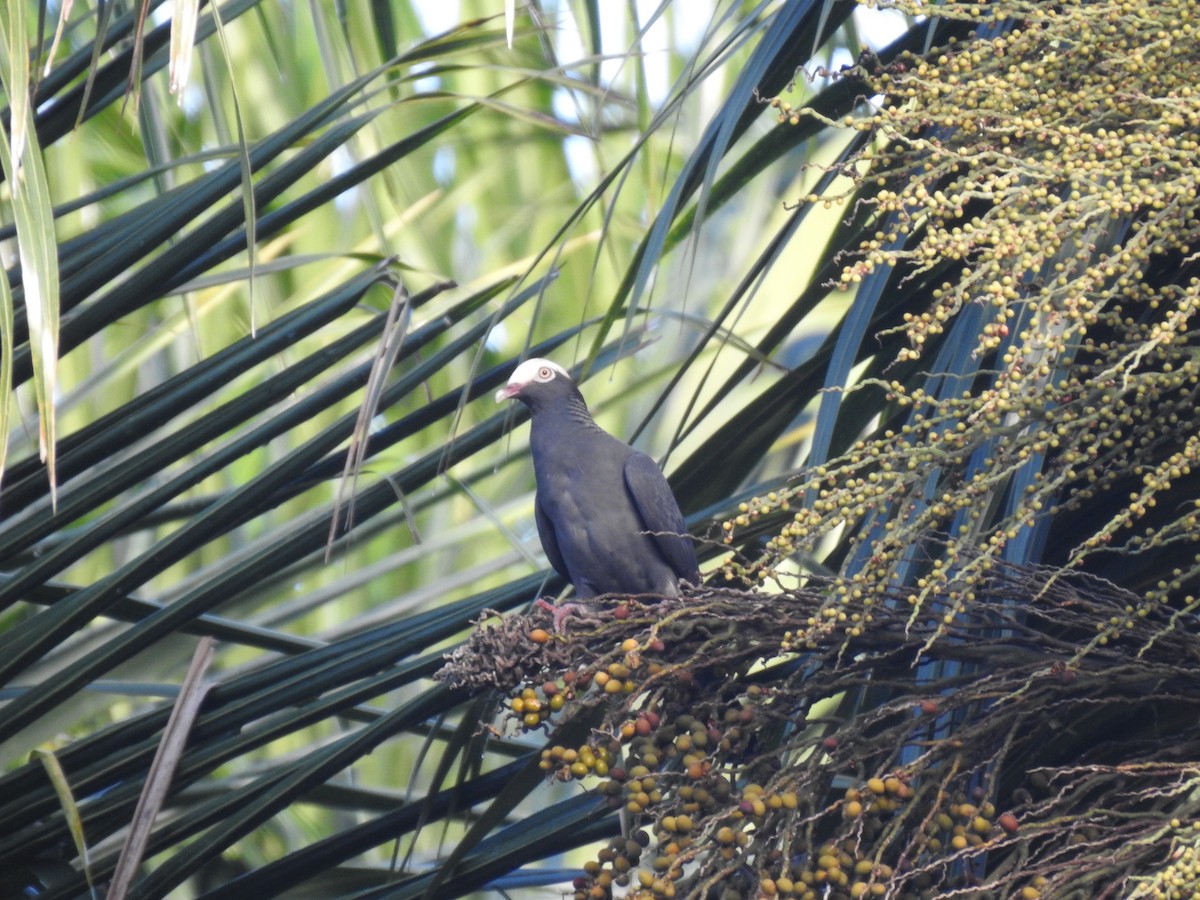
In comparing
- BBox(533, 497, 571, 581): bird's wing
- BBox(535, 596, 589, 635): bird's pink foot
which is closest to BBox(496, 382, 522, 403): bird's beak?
BBox(533, 497, 571, 581): bird's wing

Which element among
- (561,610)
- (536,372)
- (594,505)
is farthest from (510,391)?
(561,610)

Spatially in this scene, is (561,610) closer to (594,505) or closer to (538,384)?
(594,505)

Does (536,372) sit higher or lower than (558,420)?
higher

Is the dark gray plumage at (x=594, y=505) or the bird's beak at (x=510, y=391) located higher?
the bird's beak at (x=510, y=391)

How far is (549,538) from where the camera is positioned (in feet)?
9.57

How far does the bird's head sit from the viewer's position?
114 inches

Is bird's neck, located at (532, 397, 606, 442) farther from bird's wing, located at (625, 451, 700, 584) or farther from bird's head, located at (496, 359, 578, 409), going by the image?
bird's wing, located at (625, 451, 700, 584)

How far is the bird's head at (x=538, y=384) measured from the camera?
289 cm

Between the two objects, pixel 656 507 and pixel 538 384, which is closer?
pixel 656 507

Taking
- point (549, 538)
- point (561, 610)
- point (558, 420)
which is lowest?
point (561, 610)

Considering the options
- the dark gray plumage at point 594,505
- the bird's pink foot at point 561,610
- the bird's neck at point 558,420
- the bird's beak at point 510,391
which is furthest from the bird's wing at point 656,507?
Result: the bird's pink foot at point 561,610

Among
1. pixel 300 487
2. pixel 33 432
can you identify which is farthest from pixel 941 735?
pixel 33 432

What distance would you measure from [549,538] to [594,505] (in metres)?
0.14

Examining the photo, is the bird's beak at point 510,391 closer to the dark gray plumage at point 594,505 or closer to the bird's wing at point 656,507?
the dark gray plumage at point 594,505
